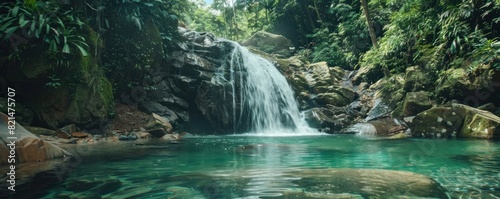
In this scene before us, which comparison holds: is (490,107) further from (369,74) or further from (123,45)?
(123,45)

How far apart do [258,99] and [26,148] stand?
10.0 metres

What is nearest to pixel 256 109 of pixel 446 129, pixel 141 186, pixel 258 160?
pixel 446 129

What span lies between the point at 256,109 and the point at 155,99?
4.34m

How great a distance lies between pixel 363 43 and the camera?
1866cm

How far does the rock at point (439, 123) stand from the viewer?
827cm

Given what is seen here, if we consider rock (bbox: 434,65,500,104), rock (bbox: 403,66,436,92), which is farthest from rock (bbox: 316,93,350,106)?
rock (bbox: 434,65,500,104)

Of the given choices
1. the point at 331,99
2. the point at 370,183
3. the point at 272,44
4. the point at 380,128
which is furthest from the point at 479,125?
the point at 272,44

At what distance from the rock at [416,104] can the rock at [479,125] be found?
5.87ft

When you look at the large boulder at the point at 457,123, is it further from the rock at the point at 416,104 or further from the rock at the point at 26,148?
the rock at the point at 26,148

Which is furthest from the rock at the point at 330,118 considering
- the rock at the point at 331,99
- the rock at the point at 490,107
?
the rock at the point at 490,107

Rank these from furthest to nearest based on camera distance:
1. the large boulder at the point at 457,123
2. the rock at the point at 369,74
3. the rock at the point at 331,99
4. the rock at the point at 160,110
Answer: the rock at the point at 369,74, the rock at the point at 331,99, the rock at the point at 160,110, the large boulder at the point at 457,123

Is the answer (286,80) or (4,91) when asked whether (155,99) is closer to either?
(4,91)

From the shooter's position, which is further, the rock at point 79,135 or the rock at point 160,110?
the rock at point 160,110

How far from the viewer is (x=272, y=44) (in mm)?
23547
